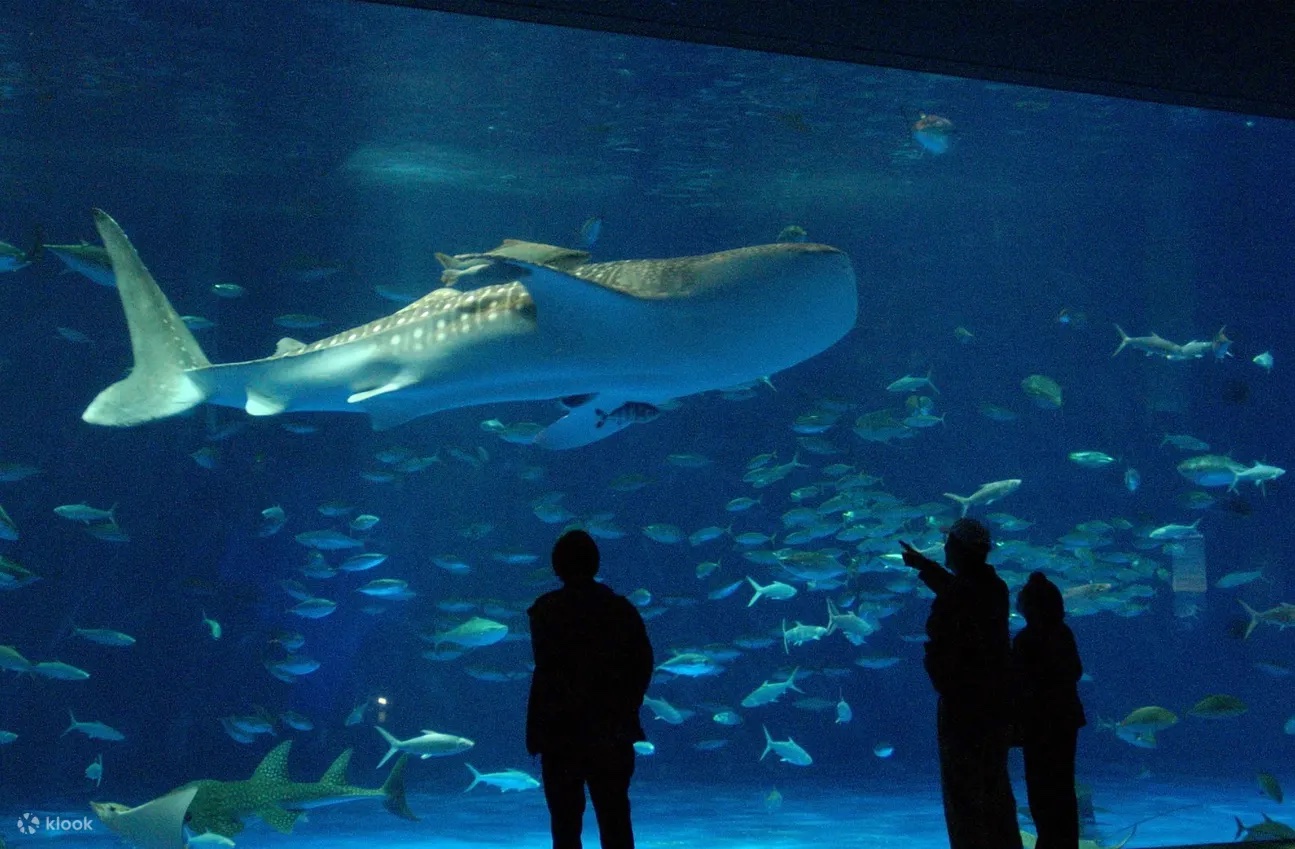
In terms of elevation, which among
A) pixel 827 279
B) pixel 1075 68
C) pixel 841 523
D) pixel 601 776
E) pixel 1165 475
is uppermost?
pixel 1165 475

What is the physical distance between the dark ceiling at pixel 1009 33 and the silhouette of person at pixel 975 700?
3.11 m

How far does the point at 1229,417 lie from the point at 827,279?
21.6 m

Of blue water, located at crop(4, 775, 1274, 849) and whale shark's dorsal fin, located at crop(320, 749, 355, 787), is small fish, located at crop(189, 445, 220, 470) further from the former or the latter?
whale shark's dorsal fin, located at crop(320, 749, 355, 787)

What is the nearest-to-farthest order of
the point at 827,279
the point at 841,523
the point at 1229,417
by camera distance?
the point at 827,279, the point at 841,523, the point at 1229,417

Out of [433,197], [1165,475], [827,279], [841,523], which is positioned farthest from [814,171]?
[827,279]

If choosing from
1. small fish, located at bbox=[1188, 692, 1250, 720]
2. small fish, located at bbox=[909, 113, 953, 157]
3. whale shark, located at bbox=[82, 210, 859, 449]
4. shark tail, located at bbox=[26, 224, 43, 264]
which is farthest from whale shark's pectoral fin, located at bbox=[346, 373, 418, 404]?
small fish, located at bbox=[1188, 692, 1250, 720]

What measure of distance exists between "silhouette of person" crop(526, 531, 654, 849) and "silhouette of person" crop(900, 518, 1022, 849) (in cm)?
93

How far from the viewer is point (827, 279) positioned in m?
3.50

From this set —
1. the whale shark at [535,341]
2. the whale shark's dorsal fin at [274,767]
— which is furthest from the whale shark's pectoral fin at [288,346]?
the whale shark's dorsal fin at [274,767]

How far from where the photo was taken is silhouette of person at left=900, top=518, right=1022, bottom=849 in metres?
2.79

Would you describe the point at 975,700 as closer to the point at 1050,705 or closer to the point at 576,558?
the point at 1050,705

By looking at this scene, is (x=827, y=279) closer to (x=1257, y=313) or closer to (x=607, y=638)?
(x=607, y=638)

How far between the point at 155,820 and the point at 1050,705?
13.2 feet

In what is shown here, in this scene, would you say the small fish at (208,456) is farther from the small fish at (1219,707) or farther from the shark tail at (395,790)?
the small fish at (1219,707)
